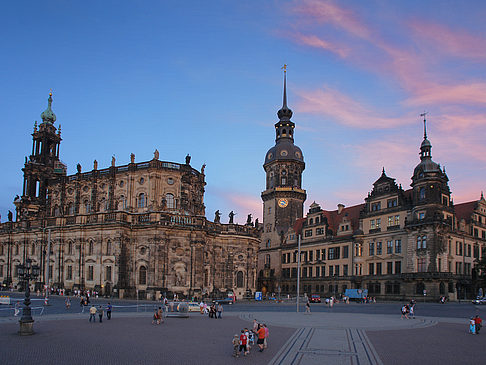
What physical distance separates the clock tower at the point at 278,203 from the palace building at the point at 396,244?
7.53ft

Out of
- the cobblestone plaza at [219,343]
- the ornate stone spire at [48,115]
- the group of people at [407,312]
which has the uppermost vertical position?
the ornate stone spire at [48,115]

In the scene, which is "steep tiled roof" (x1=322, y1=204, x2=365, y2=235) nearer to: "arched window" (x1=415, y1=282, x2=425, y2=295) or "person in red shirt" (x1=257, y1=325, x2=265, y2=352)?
"arched window" (x1=415, y1=282, x2=425, y2=295)

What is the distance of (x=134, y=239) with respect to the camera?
65.0m

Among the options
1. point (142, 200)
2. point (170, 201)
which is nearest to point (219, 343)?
point (170, 201)

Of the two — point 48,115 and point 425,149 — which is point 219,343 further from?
point 48,115

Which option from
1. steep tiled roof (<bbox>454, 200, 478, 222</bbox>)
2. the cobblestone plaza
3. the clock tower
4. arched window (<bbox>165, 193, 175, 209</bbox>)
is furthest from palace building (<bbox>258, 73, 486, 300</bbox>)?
the cobblestone plaza

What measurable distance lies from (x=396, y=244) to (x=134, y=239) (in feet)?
128

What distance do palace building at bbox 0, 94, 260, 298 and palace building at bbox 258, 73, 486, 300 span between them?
58.7 ft

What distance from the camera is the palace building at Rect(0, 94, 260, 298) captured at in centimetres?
6338

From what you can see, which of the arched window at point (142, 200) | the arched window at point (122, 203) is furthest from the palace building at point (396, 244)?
the arched window at point (122, 203)

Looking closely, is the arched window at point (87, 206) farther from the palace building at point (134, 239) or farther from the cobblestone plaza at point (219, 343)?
the cobblestone plaza at point (219, 343)

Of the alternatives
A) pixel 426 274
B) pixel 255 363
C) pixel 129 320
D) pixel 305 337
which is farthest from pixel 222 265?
pixel 255 363

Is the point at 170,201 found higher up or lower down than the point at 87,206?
higher up

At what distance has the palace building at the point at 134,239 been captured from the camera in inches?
2495
